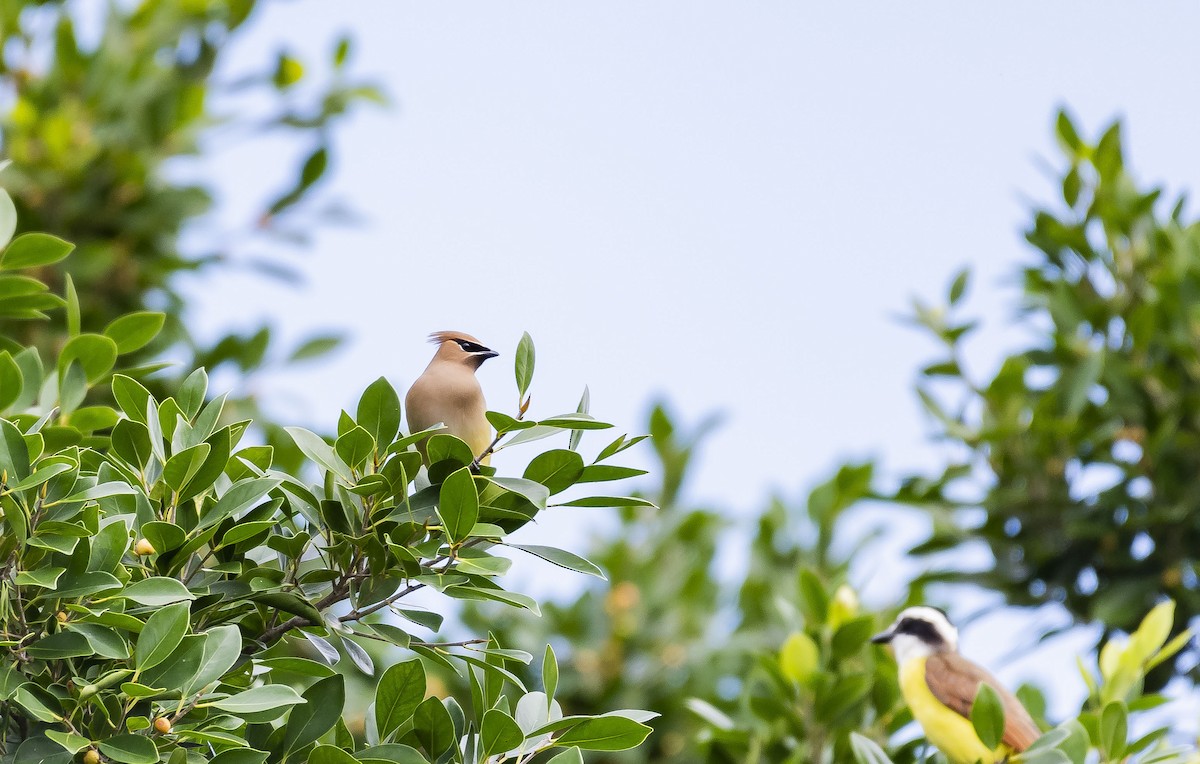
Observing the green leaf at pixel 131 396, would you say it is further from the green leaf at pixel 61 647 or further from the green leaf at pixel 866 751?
the green leaf at pixel 866 751

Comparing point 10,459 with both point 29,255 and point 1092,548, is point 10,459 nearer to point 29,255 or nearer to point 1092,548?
point 29,255

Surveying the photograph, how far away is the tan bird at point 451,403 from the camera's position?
226cm

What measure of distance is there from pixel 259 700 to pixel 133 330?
3.68ft

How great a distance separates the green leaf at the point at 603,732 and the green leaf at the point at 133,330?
1.27 meters

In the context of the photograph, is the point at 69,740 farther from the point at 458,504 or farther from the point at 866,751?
the point at 866,751

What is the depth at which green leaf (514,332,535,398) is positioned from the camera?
2.01 metres

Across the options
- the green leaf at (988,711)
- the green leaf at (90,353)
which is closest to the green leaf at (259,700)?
the green leaf at (90,353)

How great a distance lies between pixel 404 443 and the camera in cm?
193

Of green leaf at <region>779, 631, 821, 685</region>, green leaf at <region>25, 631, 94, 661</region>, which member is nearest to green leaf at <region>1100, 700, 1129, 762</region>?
green leaf at <region>779, 631, 821, 685</region>

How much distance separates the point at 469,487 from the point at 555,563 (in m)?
0.24

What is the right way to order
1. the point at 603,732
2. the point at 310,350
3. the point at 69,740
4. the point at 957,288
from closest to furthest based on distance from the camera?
the point at 69,740
the point at 603,732
the point at 310,350
the point at 957,288

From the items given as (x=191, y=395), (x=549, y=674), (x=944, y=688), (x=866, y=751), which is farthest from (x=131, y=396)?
(x=944, y=688)

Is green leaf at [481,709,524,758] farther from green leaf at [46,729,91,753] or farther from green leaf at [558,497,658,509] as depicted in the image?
green leaf at [46,729,91,753]

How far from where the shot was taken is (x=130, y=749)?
1790 millimetres
